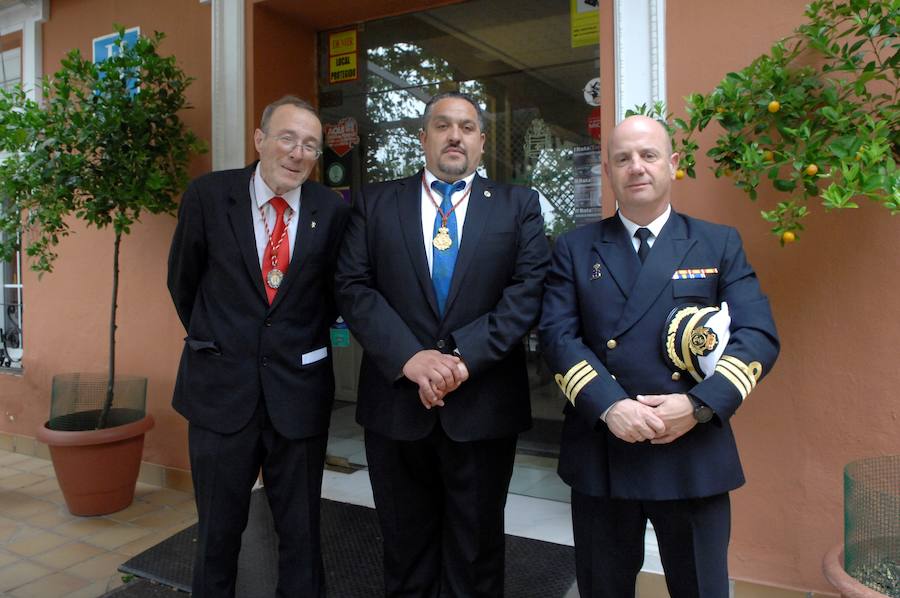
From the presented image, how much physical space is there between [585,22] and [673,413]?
2.53m

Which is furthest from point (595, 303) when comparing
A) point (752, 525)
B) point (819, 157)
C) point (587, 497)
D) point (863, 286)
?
point (752, 525)

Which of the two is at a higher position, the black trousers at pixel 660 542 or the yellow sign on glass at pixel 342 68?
the yellow sign on glass at pixel 342 68

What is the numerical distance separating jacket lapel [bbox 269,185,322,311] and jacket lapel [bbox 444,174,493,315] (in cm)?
58

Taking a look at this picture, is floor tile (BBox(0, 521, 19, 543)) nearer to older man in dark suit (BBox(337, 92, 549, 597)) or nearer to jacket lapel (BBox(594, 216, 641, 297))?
older man in dark suit (BBox(337, 92, 549, 597))

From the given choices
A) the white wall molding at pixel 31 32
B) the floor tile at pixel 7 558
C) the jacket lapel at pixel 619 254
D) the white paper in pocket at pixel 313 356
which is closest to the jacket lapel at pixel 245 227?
the white paper in pocket at pixel 313 356

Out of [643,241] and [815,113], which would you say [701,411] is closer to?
[643,241]

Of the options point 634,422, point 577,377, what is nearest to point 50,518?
point 577,377

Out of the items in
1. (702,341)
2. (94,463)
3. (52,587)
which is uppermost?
(702,341)

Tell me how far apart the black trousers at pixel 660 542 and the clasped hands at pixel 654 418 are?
9.6 inches

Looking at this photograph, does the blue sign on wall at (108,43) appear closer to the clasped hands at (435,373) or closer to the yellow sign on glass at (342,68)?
the yellow sign on glass at (342,68)

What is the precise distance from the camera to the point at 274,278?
2.40m

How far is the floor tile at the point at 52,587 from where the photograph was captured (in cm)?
303

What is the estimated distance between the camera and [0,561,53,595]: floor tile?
3109 millimetres

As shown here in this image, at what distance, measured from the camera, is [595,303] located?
75.6 inches
